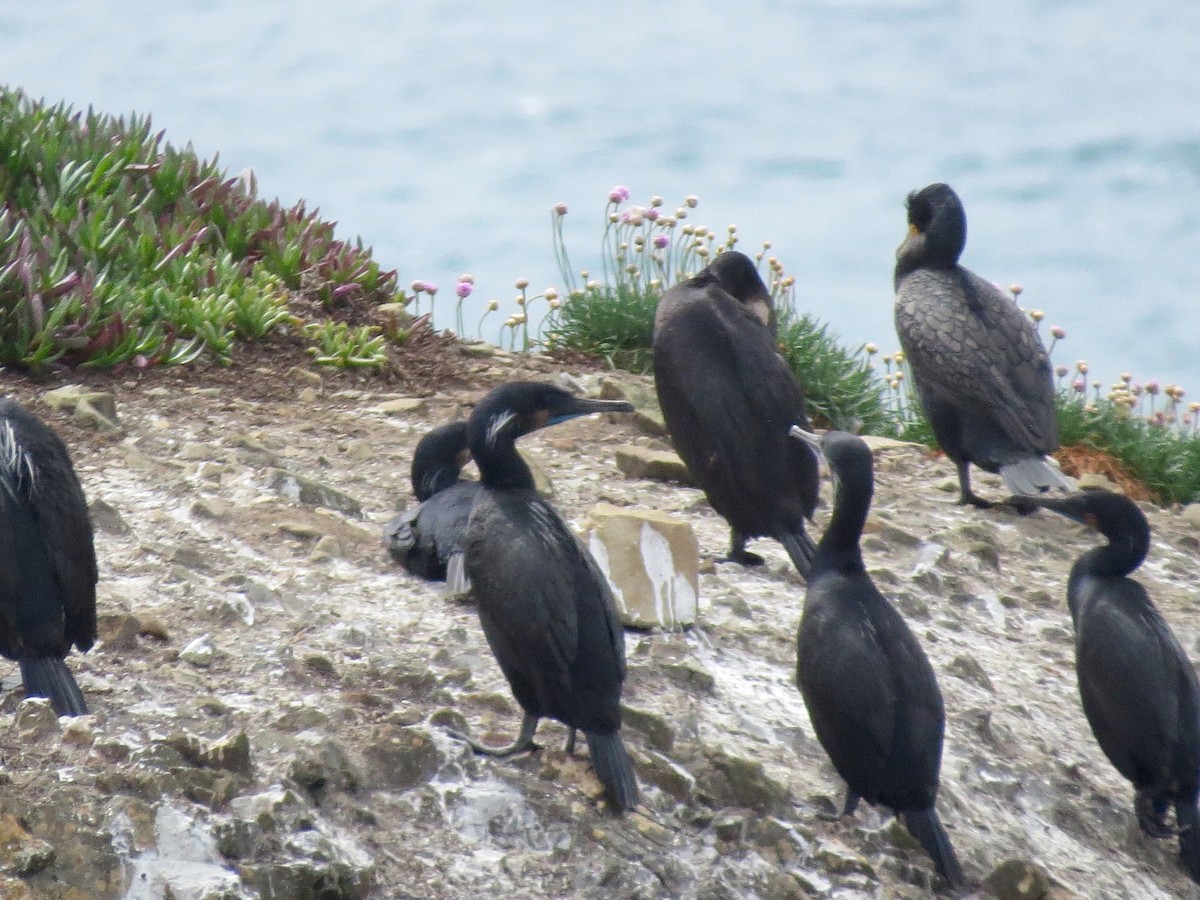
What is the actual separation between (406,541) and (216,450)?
1.31 m

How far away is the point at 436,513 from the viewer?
194 inches

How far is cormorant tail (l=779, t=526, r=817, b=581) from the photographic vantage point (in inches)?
202

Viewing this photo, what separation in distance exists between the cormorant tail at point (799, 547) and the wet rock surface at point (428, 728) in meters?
0.17

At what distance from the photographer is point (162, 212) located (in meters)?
8.47

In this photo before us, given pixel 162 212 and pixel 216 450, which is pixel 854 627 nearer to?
pixel 216 450

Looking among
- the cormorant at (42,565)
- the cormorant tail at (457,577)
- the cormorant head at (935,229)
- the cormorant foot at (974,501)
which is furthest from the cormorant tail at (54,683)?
the cormorant head at (935,229)

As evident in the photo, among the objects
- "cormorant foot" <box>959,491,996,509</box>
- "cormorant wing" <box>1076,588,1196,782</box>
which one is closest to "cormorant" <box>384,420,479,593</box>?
"cormorant wing" <box>1076,588,1196,782</box>

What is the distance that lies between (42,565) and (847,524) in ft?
6.72

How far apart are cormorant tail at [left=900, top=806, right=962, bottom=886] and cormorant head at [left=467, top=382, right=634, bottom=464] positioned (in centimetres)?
128

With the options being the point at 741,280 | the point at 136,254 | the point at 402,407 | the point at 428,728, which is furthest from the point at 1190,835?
the point at 136,254

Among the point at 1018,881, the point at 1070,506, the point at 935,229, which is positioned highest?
the point at 935,229

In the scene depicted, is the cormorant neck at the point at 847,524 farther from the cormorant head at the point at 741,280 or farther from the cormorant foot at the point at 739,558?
the cormorant head at the point at 741,280

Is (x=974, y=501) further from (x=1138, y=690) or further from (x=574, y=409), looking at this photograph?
(x=574, y=409)

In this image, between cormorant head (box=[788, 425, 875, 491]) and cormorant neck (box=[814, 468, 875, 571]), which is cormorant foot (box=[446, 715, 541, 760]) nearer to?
cormorant neck (box=[814, 468, 875, 571])
